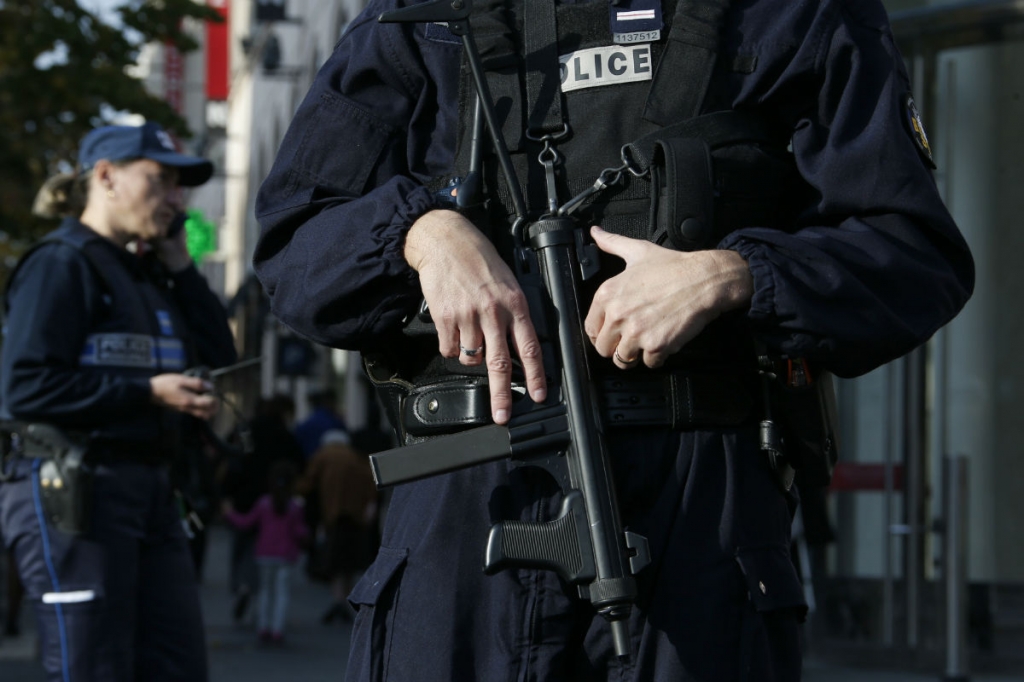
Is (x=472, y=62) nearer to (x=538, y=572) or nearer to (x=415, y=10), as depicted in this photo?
(x=415, y=10)

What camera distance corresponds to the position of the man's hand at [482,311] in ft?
5.99

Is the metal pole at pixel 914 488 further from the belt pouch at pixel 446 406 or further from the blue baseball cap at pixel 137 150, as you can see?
the belt pouch at pixel 446 406

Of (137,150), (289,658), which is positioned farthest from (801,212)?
(289,658)

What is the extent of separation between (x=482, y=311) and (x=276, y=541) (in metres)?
8.65

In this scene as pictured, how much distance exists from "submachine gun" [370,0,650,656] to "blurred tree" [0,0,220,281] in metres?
10.6

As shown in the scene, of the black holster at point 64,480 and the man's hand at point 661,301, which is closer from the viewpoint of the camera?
the man's hand at point 661,301

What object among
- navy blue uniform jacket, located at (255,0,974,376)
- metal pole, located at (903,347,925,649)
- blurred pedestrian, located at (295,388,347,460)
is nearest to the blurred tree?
blurred pedestrian, located at (295,388,347,460)

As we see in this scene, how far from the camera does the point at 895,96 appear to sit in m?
1.98

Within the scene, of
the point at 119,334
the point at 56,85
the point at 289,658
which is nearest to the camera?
the point at 119,334

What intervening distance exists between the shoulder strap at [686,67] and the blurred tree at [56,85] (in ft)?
34.9

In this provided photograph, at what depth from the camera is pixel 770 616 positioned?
6.12 feet

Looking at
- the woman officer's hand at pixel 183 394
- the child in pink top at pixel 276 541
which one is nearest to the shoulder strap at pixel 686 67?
the woman officer's hand at pixel 183 394

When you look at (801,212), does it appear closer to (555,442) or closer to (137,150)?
(555,442)

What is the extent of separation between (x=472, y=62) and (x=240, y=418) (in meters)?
3.10
